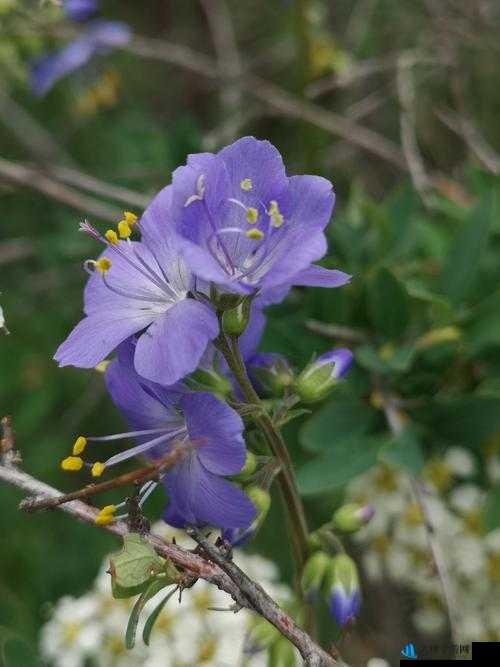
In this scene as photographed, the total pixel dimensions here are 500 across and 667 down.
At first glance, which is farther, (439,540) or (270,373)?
(439,540)

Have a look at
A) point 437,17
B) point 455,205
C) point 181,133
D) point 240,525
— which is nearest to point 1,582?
point 181,133

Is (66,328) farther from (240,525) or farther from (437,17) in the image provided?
(240,525)

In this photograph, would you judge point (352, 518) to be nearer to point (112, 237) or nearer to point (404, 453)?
point (404, 453)

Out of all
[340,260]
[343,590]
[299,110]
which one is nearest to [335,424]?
[340,260]

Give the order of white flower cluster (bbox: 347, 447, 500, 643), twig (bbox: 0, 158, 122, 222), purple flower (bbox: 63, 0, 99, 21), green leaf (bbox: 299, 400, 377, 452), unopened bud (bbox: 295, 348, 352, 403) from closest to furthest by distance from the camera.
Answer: unopened bud (bbox: 295, 348, 352, 403) → green leaf (bbox: 299, 400, 377, 452) → white flower cluster (bbox: 347, 447, 500, 643) → twig (bbox: 0, 158, 122, 222) → purple flower (bbox: 63, 0, 99, 21)

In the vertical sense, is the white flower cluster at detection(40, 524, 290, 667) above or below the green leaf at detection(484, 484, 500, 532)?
below

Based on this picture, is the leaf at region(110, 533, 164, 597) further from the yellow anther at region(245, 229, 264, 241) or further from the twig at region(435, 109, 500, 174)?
the twig at region(435, 109, 500, 174)

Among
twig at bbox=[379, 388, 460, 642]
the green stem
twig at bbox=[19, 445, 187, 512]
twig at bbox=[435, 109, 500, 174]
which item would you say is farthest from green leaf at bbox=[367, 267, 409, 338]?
twig at bbox=[19, 445, 187, 512]
